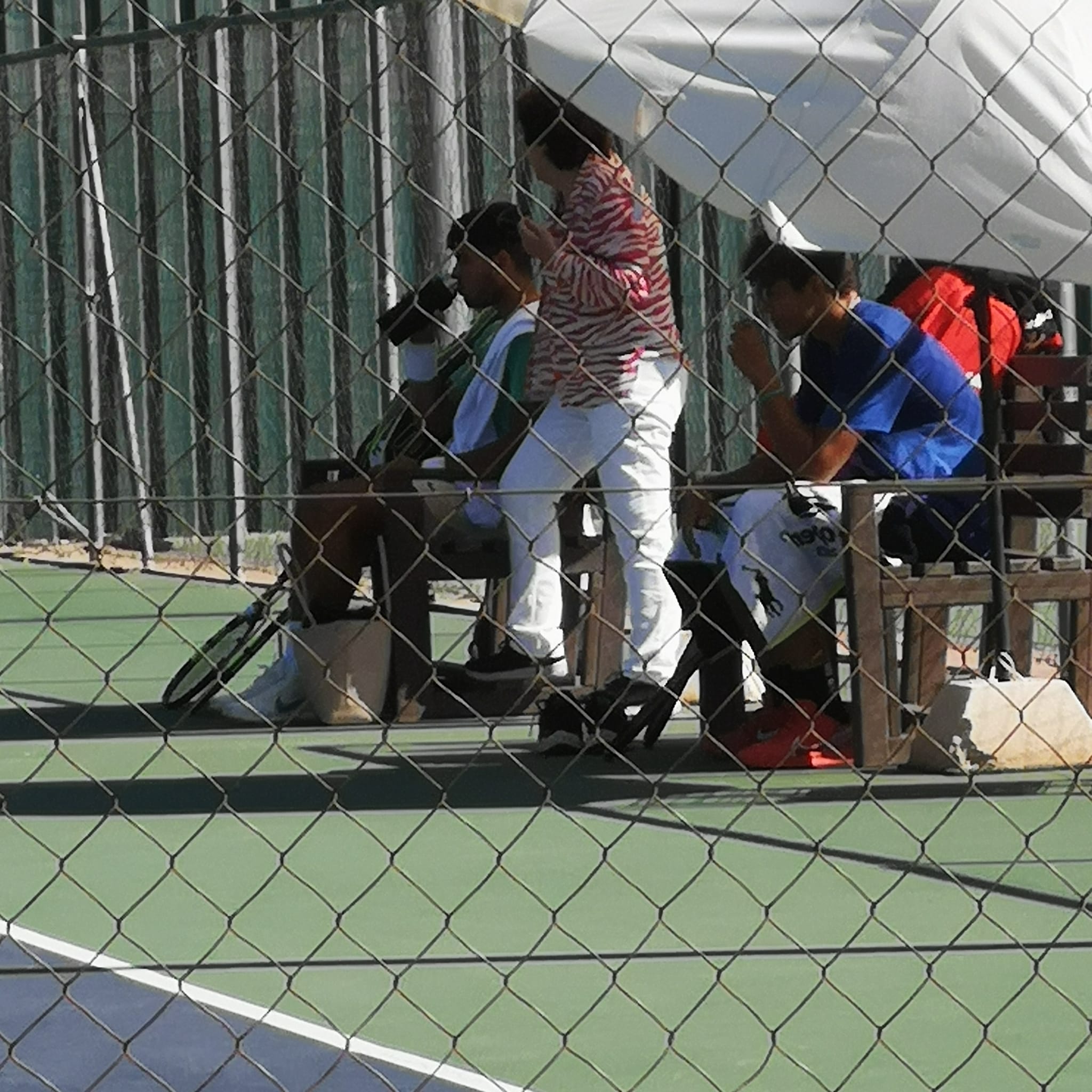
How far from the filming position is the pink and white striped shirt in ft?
19.9

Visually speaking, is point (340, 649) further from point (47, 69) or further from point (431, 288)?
point (47, 69)

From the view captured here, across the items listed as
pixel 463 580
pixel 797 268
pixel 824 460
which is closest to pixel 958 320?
pixel 797 268

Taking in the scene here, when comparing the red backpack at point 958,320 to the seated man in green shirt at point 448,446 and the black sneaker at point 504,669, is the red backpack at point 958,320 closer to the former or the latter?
the seated man in green shirt at point 448,446

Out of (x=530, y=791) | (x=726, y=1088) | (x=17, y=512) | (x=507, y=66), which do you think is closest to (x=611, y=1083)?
(x=726, y=1088)

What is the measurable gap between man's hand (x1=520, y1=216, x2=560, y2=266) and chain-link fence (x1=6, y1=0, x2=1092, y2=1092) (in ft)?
0.09

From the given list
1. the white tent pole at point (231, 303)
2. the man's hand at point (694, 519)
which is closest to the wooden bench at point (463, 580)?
the man's hand at point (694, 519)

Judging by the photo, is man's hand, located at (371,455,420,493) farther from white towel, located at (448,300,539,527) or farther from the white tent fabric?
the white tent fabric

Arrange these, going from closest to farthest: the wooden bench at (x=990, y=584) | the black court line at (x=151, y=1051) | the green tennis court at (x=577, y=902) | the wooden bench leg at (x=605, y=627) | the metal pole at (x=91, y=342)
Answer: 1. the black court line at (x=151, y=1051)
2. the green tennis court at (x=577, y=902)
3. the wooden bench at (x=990, y=584)
4. the wooden bench leg at (x=605, y=627)
5. the metal pole at (x=91, y=342)

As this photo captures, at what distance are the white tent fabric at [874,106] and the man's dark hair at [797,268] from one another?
10cm

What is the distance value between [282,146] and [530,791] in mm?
4771

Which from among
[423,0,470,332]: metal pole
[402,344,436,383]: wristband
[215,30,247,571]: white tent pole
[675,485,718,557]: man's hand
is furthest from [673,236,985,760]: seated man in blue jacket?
[215,30,247,571]: white tent pole

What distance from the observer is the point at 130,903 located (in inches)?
202


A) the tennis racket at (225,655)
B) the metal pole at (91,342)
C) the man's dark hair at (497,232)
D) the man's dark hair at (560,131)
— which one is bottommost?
the metal pole at (91,342)

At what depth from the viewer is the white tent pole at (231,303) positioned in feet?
35.1
